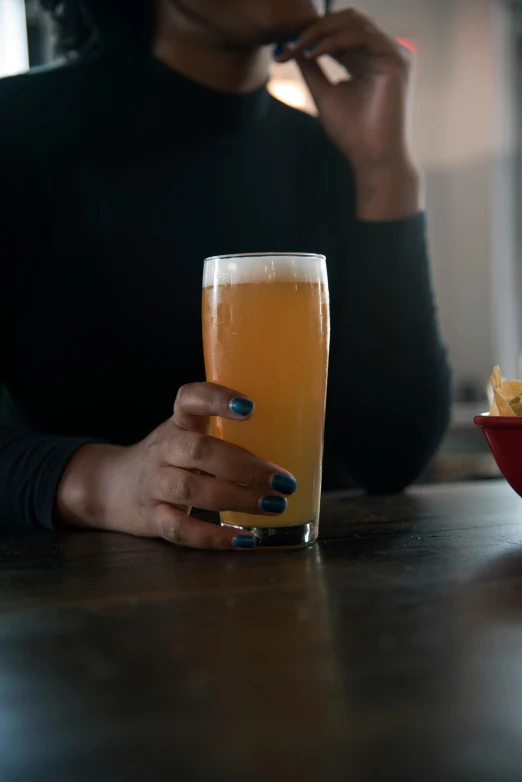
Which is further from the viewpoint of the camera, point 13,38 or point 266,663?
point 13,38

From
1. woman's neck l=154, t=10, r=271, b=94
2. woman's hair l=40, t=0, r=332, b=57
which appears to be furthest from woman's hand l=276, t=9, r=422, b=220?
woman's hair l=40, t=0, r=332, b=57

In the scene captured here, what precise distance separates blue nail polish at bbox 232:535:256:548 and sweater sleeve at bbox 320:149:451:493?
2.33ft

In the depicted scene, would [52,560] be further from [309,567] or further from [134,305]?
[134,305]

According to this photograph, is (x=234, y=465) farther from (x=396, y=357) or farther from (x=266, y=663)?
(x=396, y=357)

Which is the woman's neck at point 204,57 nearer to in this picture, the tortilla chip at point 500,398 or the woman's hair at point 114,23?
the woman's hair at point 114,23

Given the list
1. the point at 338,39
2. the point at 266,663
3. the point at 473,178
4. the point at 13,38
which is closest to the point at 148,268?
the point at 338,39

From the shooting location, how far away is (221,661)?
44 centimetres

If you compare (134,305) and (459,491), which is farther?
(134,305)

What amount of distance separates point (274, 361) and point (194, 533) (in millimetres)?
175

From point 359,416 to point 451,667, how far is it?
42.5 inches

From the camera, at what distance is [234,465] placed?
2.34 ft

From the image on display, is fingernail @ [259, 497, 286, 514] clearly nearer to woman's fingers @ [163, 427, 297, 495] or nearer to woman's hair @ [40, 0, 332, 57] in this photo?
woman's fingers @ [163, 427, 297, 495]

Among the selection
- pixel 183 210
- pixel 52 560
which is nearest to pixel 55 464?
pixel 52 560

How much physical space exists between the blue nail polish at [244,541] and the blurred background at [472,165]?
304cm
